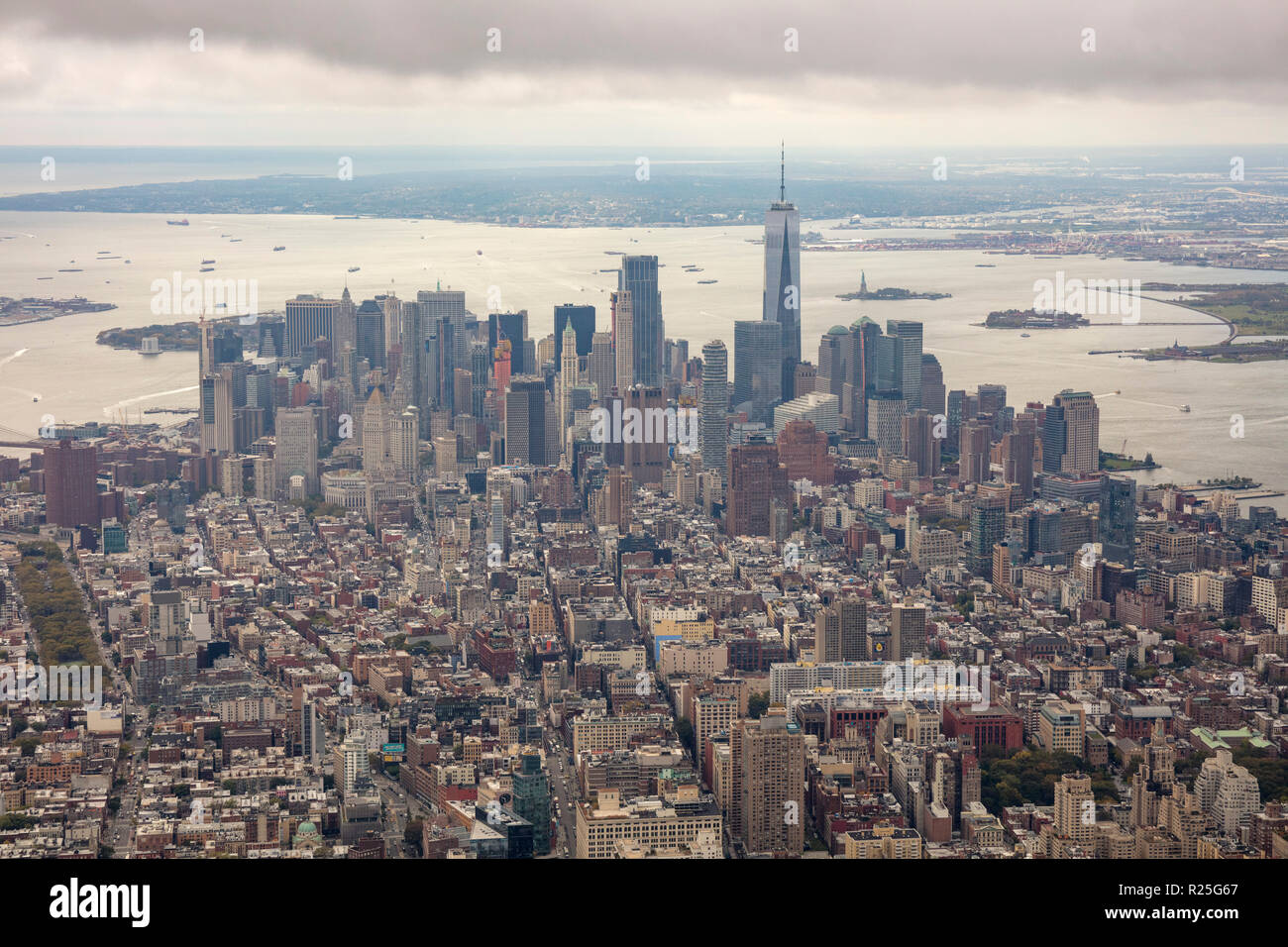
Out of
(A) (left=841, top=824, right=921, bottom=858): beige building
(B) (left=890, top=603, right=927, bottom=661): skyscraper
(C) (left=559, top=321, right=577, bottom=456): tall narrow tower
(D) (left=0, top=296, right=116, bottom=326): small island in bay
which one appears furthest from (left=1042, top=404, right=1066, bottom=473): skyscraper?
(D) (left=0, top=296, right=116, bottom=326): small island in bay

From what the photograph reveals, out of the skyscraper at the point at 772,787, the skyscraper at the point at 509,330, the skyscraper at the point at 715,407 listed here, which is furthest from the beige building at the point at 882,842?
the skyscraper at the point at 509,330

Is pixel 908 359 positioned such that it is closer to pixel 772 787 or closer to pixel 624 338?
pixel 624 338

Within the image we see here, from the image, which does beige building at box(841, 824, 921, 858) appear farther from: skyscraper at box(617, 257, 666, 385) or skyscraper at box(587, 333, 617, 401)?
skyscraper at box(617, 257, 666, 385)

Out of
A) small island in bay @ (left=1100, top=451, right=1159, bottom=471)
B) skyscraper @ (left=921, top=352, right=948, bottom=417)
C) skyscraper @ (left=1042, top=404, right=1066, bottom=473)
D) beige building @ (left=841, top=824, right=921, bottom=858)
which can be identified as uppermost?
skyscraper @ (left=921, top=352, right=948, bottom=417)

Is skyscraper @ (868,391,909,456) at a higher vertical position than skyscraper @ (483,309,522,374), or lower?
lower

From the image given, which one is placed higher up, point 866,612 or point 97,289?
point 97,289
